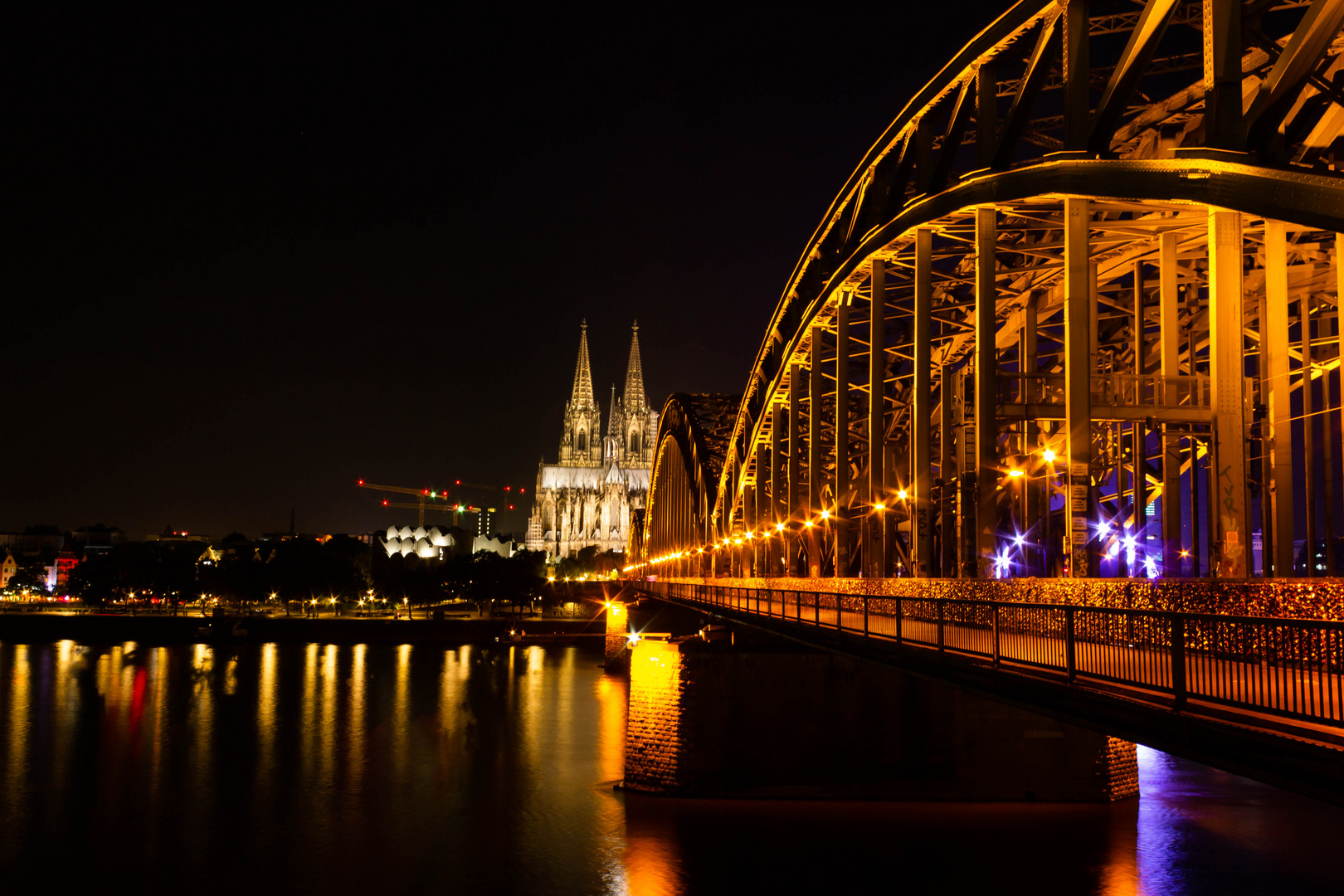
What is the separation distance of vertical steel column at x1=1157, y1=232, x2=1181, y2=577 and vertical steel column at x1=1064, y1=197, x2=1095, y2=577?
1.34 metres

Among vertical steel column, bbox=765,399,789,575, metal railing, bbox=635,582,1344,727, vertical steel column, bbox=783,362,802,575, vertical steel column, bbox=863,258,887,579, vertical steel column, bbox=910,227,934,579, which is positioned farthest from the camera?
vertical steel column, bbox=765,399,789,575

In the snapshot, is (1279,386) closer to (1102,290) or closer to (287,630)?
(1102,290)

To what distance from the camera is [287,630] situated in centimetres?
10019

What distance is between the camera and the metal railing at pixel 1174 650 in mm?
8867

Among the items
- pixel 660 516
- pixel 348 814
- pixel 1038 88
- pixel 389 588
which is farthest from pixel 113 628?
pixel 1038 88

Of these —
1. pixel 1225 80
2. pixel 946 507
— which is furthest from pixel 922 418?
pixel 1225 80

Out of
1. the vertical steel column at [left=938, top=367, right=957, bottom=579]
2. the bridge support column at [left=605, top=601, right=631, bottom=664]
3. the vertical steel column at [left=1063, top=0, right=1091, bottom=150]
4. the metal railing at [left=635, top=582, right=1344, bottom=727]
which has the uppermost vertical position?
the vertical steel column at [left=1063, top=0, right=1091, bottom=150]

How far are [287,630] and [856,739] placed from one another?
81.1 m

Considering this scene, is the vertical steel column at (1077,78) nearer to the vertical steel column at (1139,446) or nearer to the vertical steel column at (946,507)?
the vertical steel column at (1139,446)

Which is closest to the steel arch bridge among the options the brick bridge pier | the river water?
the brick bridge pier

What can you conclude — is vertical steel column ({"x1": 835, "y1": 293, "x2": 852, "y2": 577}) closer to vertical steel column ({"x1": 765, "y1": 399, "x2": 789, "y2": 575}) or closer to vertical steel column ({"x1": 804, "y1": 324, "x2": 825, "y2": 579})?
vertical steel column ({"x1": 804, "y1": 324, "x2": 825, "y2": 579})

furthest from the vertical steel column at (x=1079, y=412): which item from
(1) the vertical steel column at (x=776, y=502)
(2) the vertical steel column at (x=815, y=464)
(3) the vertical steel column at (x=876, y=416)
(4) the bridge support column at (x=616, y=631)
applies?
(4) the bridge support column at (x=616, y=631)

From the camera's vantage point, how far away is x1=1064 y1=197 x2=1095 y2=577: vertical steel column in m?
19.3

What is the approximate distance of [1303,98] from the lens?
769 inches
